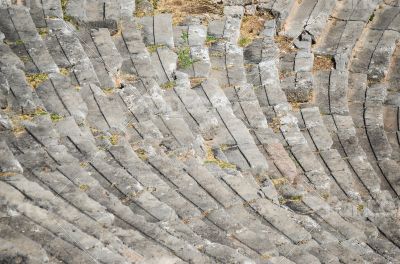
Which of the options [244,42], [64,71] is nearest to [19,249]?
[64,71]

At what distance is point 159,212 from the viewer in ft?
23.7

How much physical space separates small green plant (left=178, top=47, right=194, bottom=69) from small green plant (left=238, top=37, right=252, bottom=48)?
1.07 m

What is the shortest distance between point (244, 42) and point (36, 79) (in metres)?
3.67

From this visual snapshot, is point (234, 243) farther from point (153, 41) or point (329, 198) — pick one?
point (153, 41)

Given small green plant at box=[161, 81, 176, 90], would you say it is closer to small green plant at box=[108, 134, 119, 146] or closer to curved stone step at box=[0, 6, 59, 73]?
curved stone step at box=[0, 6, 59, 73]

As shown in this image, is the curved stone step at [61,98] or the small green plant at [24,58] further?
the small green plant at [24,58]

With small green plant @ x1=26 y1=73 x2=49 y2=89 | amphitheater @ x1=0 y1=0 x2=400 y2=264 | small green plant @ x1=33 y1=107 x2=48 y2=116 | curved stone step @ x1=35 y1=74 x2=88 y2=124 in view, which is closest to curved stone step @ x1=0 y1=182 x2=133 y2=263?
amphitheater @ x1=0 y1=0 x2=400 y2=264

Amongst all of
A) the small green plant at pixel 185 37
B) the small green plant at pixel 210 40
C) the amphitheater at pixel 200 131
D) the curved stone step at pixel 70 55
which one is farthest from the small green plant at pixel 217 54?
the curved stone step at pixel 70 55

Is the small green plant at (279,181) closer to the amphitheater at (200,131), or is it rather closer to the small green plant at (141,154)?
the amphitheater at (200,131)

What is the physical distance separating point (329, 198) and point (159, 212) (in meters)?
2.52

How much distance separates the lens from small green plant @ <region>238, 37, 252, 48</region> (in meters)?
11.4

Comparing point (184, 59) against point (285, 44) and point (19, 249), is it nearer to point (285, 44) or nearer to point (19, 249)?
point (285, 44)

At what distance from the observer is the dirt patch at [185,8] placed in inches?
458

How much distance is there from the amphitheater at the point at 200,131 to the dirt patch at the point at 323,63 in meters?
0.03
